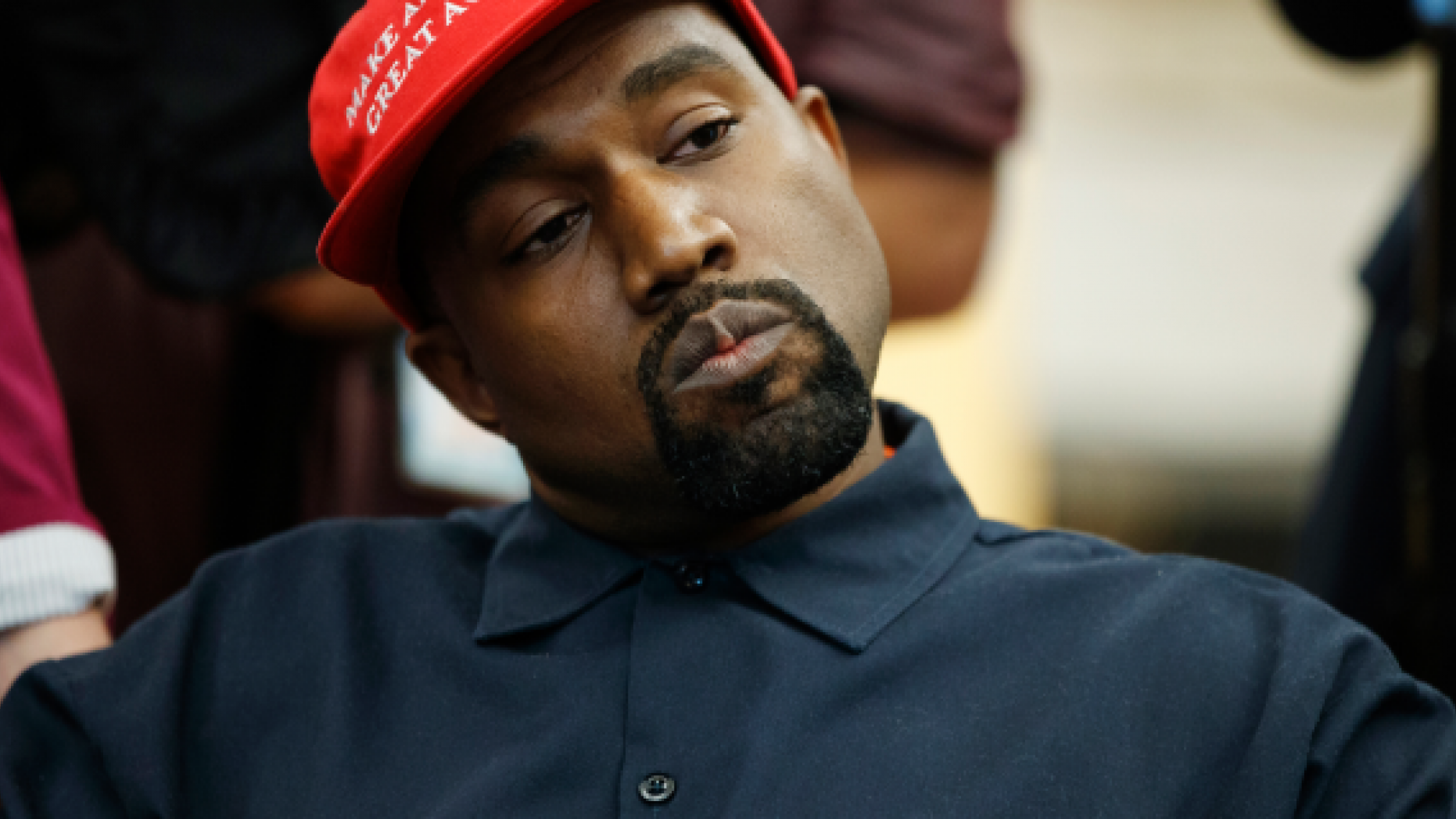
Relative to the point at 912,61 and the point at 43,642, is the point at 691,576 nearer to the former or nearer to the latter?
the point at 43,642

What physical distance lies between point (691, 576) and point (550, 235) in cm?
26

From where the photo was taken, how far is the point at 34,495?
1061 mm

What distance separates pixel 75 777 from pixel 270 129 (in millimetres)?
731

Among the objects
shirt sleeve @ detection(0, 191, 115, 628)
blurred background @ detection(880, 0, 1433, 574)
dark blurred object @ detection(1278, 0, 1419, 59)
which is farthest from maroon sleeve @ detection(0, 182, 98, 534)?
blurred background @ detection(880, 0, 1433, 574)

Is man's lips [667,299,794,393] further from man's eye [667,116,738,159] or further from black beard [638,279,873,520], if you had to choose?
man's eye [667,116,738,159]

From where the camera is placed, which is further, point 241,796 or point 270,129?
point 270,129

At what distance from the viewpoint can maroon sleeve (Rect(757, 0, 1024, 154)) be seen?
4.85 ft

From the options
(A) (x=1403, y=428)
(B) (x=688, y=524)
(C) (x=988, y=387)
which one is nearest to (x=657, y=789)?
(B) (x=688, y=524)

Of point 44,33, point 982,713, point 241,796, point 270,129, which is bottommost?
point 241,796

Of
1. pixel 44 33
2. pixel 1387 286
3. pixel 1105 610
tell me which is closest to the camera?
pixel 1105 610

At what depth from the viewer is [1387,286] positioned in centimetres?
163

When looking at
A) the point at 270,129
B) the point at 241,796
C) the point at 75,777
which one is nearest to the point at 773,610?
the point at 241,796

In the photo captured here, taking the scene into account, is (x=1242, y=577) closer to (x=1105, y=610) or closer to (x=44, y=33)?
(x=1105, y=610)

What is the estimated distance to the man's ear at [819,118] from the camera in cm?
114
